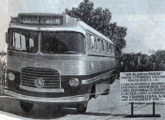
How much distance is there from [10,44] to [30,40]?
0.42 feet

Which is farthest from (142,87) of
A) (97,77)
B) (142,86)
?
(97,77)

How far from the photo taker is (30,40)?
7.66 ft

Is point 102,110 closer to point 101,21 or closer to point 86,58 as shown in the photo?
point 86,58

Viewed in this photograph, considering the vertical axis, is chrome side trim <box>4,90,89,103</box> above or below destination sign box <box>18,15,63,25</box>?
below

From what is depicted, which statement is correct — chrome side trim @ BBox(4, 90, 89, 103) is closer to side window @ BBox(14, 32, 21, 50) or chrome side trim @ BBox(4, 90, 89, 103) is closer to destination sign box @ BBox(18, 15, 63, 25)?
side window @ BBox(14, 32, 21, 50)

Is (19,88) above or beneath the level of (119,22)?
beneath

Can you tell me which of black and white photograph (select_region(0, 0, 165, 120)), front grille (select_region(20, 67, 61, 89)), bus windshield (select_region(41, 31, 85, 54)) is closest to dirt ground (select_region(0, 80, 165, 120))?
black and white photograph (select_region(0, 0, 165, 120))

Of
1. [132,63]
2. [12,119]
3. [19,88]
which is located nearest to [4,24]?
[19,88]

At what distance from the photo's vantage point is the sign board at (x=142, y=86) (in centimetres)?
235

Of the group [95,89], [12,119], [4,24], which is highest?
[4,24]

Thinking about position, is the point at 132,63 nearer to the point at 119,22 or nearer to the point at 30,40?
the point at 119,22

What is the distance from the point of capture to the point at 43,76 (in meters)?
2.35

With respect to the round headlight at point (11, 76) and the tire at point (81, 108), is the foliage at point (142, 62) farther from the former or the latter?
the round headlight at point (11, 76)

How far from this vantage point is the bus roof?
2301 mm
